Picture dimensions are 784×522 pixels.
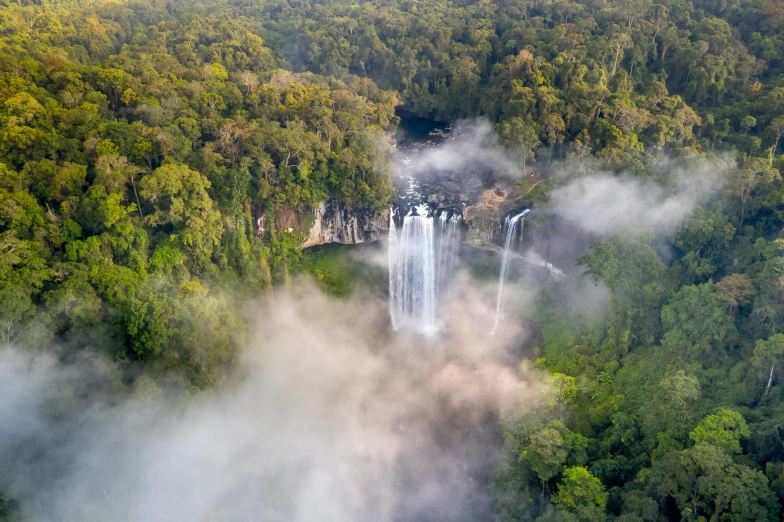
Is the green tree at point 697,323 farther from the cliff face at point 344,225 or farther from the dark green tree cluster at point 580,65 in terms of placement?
the cliff face at point 344,225

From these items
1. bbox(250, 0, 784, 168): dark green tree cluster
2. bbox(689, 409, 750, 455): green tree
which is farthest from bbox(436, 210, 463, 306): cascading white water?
bbox(689, 409, 750, 455): green tree

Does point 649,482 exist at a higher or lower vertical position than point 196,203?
lower

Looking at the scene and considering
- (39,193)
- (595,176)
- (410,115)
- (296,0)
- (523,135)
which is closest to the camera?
(39,193)

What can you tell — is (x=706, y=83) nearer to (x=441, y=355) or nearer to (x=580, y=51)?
(x=580, y=51)

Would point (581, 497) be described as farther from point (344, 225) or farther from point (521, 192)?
point (344, 225)

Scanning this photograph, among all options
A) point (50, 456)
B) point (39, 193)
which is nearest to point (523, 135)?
point (39, 193)
